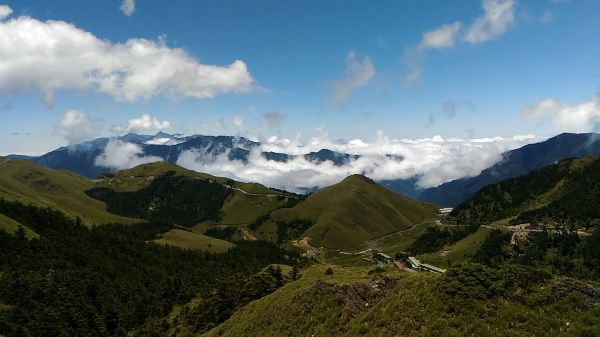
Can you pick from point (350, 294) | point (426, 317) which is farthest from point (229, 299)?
point (426, 317)

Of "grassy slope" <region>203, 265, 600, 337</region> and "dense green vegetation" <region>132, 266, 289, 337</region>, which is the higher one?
"grassy slope" <region>203, 265, 600, 337</region>

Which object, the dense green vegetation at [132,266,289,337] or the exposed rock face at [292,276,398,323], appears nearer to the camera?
the exposed rock face at [292,276,398,323]

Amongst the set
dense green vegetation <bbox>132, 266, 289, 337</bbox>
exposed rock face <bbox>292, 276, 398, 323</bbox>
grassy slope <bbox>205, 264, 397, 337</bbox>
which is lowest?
dense green vegetation <bbox>132, 266, 289, 337</bbox>

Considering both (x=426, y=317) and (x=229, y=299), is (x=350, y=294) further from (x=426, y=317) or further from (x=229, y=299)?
(x=229, y=299)

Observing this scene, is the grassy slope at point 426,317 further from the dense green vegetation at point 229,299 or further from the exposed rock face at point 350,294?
the dense green vegetation at point 229,299

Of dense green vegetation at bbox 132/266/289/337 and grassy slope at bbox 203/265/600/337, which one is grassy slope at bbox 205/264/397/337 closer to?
grassy slope at bbox 203/265/600/337

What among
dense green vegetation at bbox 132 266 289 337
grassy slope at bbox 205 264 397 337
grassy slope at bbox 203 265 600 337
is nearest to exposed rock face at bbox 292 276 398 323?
grassy slope at bbox 203 265 600 337

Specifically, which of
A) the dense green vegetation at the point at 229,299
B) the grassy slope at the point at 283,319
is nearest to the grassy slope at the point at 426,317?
the grassy slope at the point at 283,319

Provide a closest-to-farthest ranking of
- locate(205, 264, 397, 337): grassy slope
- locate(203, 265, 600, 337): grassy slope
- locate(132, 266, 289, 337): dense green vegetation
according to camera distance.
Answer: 1. locate(203, 265, 600, 337): grassy slope
2. locate(205, 264, 397, 337): grassy slope
3. locate(132, 266, 289, 337): dense green vegetation
